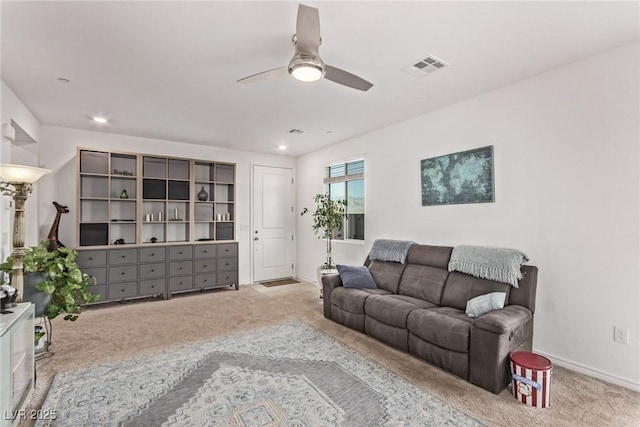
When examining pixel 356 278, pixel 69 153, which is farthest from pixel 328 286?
pixel 69 153

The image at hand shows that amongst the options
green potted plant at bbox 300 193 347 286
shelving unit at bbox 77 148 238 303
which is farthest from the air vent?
shelving unit at bbox 77 148 238 303

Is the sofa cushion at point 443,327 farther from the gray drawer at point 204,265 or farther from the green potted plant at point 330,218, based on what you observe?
the gray drawer at point 204,265

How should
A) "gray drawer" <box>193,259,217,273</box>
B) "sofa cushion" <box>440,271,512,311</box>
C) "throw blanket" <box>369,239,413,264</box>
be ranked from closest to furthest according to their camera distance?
"sofa cushion" <box>440,271,512,311</box> → "throw blanket" <box>369,239,413,264</box> → "gray drawer" <box>193,259,217,273</box>

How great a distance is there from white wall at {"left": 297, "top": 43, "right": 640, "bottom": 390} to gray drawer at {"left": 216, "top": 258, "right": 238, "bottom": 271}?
3593 millimetres

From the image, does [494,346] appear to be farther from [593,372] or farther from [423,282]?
[423,282]

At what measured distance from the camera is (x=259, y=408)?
218 centimetres

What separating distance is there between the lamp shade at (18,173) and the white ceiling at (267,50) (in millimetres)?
942

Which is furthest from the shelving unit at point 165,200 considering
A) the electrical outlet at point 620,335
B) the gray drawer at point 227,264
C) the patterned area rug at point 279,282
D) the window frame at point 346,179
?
the electrical outlet at point 620,335

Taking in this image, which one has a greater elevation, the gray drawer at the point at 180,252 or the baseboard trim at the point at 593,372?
the gray drawer at the point at 180,252

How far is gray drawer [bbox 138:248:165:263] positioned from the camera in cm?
491

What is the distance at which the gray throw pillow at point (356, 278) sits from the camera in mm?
3928

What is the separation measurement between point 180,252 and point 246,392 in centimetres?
340

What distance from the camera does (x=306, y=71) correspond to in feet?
6.67

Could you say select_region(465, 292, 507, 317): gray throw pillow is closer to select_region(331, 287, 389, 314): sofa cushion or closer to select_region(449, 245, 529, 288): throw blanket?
select_region(449, 245, 529, 288): throw blanket
